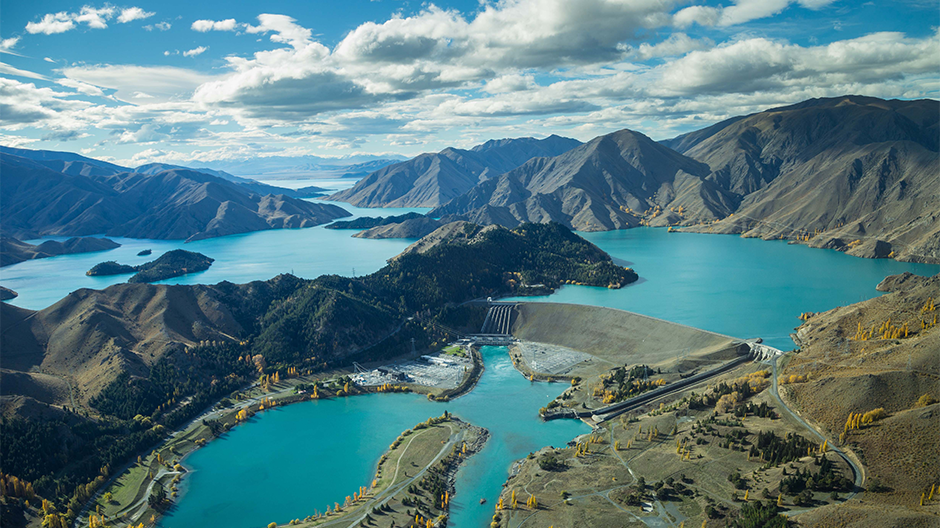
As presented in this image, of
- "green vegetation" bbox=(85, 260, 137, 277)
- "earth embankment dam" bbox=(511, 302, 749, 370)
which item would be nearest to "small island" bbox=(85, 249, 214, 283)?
"green vegetation" bbox=(85, 260, 137, 277)

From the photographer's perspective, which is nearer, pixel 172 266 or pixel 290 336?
pixel 290 336

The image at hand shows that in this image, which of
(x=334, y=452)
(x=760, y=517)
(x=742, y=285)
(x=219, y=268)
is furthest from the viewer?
(x=219, y=268)

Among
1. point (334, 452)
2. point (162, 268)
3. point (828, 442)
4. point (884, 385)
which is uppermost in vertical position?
point (162, 268)

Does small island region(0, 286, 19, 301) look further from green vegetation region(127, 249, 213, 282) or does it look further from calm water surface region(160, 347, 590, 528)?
calm water surface region(160, 347, 590, 528)

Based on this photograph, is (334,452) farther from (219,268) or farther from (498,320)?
(219,268)

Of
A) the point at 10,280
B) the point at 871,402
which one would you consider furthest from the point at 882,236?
the point at 10,280

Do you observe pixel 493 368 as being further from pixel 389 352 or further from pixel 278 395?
pixel 278 395

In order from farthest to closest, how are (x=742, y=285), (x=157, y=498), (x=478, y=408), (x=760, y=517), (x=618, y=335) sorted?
(x=742, y=285)
(x=618, y=335)
(x=478, y=408)
(x=157, y=498)
(x=760, y=517)

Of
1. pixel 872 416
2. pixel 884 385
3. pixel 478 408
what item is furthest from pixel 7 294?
pixel 884 385
